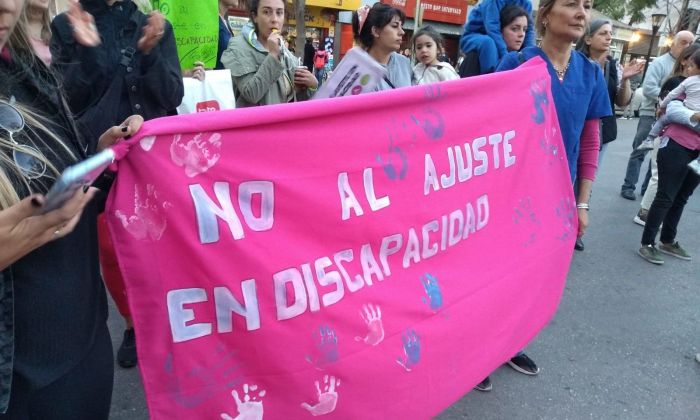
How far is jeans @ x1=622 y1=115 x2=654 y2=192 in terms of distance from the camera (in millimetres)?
5887

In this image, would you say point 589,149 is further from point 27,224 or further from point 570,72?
point 27,224

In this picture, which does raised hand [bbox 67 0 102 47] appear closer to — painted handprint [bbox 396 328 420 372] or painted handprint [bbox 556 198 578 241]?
painted handprint [bbox 396 328 420 372]

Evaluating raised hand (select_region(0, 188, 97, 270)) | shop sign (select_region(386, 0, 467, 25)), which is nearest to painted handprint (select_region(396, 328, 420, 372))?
raised hand (select_region(0, 188, 97, 270))

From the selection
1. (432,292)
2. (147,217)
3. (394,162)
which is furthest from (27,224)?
(432,292)

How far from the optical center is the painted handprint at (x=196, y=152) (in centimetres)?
126

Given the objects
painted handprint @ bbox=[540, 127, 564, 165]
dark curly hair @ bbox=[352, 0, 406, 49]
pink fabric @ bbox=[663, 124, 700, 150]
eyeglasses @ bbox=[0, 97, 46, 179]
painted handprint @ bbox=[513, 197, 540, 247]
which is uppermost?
dark curly hair @ bbox=[352, 0, 406, 49]

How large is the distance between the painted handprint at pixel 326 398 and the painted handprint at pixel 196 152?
70 cm

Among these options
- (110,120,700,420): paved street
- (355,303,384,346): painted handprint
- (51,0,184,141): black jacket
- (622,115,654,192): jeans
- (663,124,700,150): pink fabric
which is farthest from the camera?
(622,115,654,192): jeans

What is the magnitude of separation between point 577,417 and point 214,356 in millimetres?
1837

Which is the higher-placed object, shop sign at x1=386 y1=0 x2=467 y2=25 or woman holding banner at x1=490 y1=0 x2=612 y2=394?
shop sign at x1=386 y1=0 x2=467 y2=25

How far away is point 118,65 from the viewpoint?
6.47ft

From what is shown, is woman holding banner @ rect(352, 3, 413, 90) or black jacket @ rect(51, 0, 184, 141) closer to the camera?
black jacket @ rect(51, 0, 184, 141)

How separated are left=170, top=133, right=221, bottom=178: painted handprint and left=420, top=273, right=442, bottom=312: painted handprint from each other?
0.85 m

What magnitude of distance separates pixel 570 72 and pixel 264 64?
5.16ft
